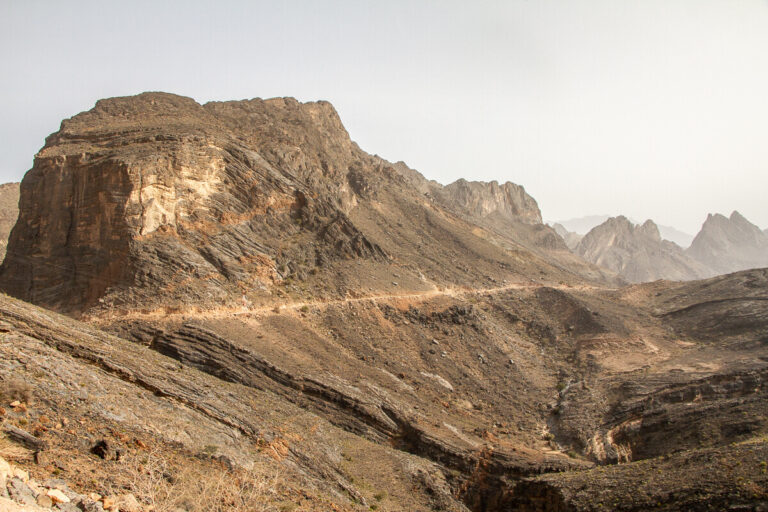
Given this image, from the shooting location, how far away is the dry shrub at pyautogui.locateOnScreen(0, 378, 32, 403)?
11.0m

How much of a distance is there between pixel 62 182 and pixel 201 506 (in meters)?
22.7

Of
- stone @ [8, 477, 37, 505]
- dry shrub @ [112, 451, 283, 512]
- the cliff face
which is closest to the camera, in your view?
stone @ [8, 477, 37, 505]

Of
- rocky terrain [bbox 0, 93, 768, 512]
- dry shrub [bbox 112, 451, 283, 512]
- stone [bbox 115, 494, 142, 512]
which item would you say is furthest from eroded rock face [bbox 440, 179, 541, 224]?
stone [bbox 115, 494, 142, 512]

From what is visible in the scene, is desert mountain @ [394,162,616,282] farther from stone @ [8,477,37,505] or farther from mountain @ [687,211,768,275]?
stone @ [8,477,37,505]

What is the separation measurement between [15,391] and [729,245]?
153 m

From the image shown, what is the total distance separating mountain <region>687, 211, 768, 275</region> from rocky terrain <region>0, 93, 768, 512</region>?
92934 mm

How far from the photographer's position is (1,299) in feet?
50.8

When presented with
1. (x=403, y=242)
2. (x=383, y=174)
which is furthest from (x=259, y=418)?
(x=383, y=174)

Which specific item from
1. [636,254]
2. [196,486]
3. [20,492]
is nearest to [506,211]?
[636,254]

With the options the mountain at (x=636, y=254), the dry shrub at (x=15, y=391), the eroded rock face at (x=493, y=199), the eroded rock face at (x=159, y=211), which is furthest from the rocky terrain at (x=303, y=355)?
the mountain at (x=636, y=254)

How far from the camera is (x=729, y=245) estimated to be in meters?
126

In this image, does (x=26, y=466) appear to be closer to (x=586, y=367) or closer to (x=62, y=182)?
(x=62, y=182)

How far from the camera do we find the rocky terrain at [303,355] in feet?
42.5

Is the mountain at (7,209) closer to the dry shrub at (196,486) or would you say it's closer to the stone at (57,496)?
the dry shrub at (196,486)
